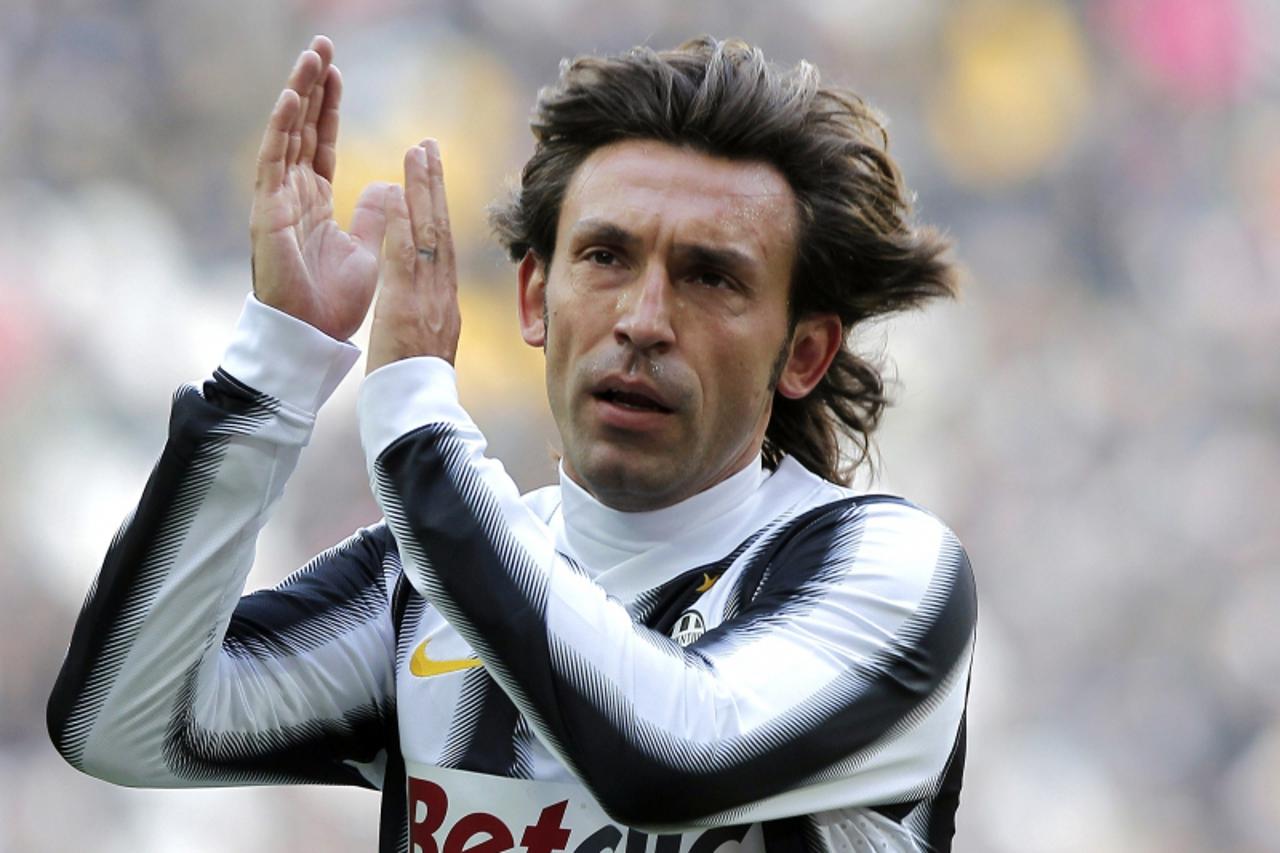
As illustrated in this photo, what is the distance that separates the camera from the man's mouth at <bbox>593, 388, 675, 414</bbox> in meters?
2.24

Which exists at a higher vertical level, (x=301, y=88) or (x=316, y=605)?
(x=301, y=88)

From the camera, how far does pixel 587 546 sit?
2.40 meters

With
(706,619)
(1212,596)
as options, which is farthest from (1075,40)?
(706,619)

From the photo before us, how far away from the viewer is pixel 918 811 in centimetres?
217

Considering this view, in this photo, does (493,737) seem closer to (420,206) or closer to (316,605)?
(316,605)

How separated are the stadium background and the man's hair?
267cm

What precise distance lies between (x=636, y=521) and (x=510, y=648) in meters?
0.54

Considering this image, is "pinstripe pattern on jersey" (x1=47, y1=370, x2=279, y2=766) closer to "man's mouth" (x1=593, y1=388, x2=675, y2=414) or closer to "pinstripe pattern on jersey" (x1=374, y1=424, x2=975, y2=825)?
"pinstripe pattern on jersey" (x1=374, y1=424, x2=975, y2=825)

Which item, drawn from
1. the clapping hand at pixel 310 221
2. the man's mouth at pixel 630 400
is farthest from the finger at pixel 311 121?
the man's mouth at pixel 630 400

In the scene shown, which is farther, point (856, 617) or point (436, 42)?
point (436, 42)

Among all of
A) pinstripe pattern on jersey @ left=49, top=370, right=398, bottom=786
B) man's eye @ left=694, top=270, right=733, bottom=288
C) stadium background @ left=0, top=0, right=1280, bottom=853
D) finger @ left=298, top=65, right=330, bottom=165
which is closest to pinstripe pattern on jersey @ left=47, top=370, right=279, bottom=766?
pinstripe pattern on jersey @ left=49, top=370, right=398, bottom=786

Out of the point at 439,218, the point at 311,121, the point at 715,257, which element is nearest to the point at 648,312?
the point at 715,257

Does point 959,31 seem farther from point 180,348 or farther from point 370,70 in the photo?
point 180,348

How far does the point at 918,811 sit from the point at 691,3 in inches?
173
